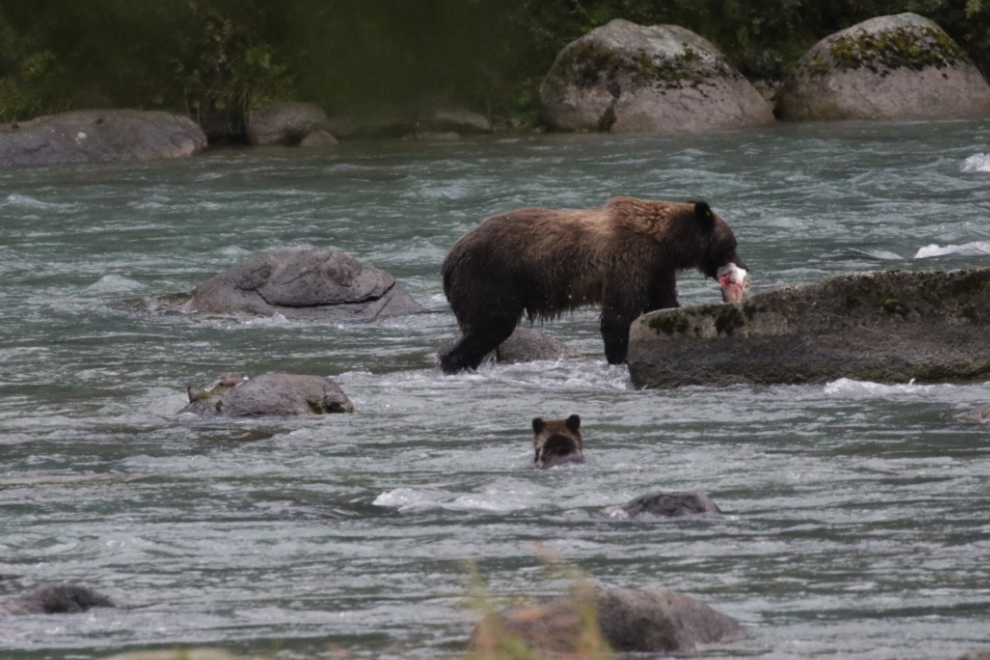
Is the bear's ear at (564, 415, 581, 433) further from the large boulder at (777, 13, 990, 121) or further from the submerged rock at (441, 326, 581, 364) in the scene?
the large boulder at (777, 13, 990, 121)

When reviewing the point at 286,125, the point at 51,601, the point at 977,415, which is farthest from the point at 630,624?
the point at 286,125

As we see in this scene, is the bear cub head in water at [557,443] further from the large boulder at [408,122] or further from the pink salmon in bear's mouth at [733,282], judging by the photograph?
the large boulder at [408,122]

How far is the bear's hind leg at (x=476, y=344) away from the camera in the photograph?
10852 mm

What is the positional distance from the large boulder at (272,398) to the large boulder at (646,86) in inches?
745

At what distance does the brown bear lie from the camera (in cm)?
1067

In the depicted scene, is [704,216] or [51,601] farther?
[704,216]

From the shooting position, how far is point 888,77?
28.0 meters

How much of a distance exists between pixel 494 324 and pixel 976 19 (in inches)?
896

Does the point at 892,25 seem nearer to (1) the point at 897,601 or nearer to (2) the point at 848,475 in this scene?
(2) the point at 848,475

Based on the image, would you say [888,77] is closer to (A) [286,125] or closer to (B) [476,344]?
(A) [286,125]

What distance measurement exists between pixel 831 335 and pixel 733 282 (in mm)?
992

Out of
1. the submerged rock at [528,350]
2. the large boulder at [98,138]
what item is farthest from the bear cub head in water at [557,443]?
the large boulder at [98,138]

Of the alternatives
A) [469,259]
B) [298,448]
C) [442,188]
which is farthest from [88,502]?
[442,188]

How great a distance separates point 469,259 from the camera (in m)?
10.7
